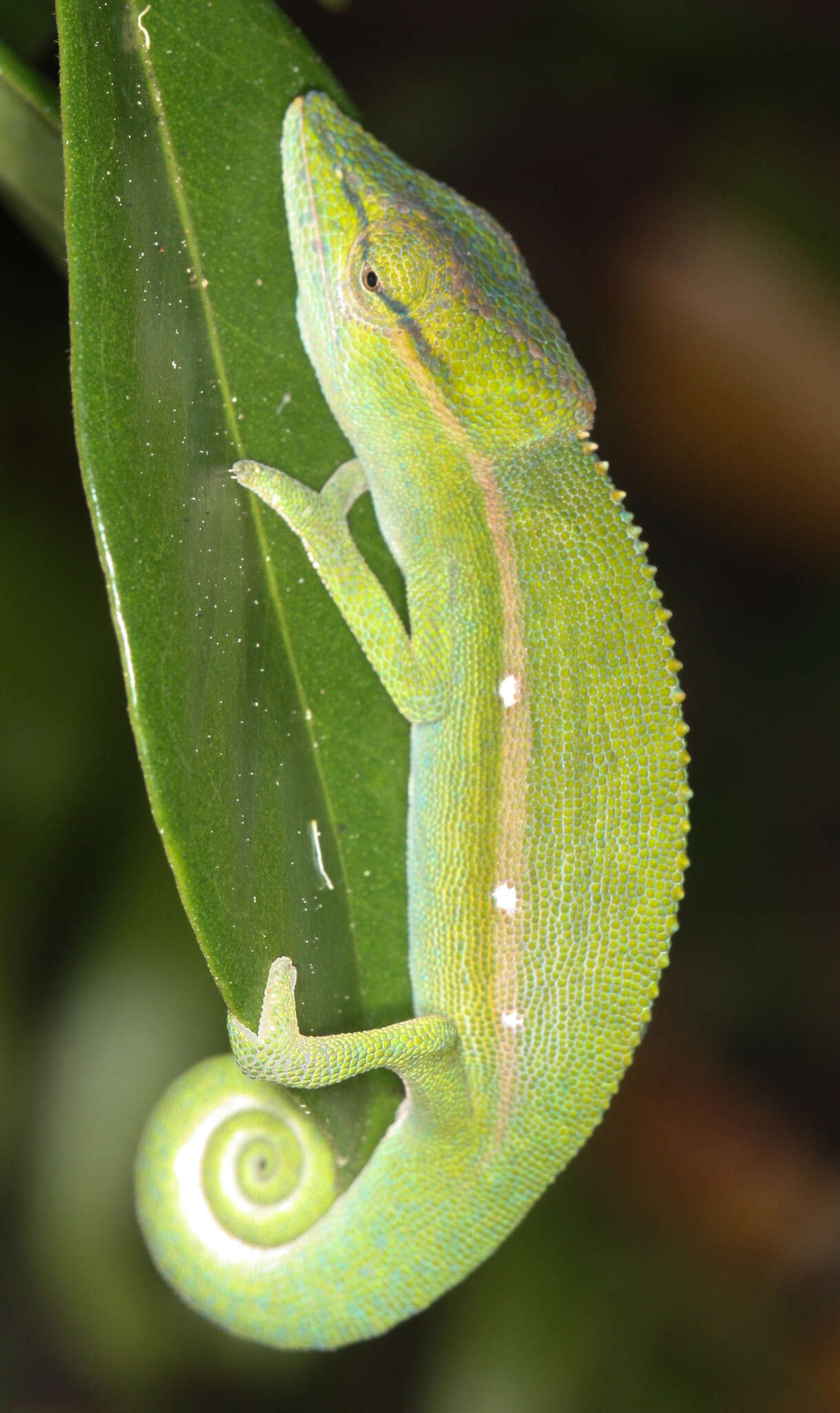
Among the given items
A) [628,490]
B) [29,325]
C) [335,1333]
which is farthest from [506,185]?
[335,1333]

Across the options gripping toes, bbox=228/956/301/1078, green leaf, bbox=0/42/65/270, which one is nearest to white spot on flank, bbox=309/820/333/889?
gripping toes, bbox=228/956/301/1078

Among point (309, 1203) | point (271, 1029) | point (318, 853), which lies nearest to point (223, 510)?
point (318, 853)

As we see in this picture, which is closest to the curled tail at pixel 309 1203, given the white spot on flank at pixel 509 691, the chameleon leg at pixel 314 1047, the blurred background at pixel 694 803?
the chameleon leg at pixel 314 1047

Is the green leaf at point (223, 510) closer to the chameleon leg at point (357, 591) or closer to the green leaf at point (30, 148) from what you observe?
the chameleon leg at point (357, 591)

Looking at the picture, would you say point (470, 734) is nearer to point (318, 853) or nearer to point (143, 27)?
point (318, 853)

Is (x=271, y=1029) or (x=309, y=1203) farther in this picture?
(x=309, y=1203)

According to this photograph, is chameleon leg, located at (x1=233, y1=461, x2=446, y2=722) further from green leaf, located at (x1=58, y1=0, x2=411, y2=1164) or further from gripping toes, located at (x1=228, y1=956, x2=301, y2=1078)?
gripping toes, located at (x1=228, y1=956, x2=301, y2=1078)

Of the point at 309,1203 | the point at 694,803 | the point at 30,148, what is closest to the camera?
the point at 30,148

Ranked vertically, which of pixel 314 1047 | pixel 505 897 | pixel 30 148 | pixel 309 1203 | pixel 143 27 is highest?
pixel 143 27
